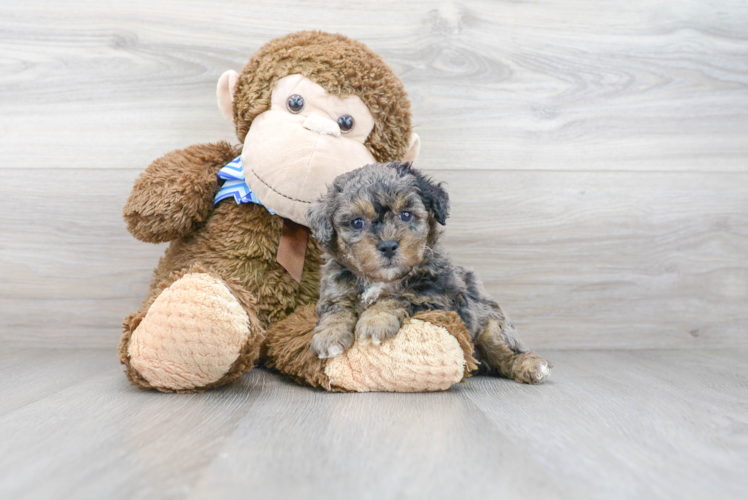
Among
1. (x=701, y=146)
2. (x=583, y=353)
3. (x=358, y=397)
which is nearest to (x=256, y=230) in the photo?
(x=358, y=397)

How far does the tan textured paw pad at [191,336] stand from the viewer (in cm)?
131

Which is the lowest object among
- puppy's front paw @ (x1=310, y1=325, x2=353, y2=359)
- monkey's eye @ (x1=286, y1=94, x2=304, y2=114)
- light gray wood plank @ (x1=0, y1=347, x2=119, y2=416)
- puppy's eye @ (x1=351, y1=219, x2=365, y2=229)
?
light gray wood plank @ (x1=0, y1=347, x2=119, y2=416)

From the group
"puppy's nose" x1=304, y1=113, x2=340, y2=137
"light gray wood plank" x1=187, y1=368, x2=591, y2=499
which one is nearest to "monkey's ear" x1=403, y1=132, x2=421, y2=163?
"puppy's nose" x1=304, y1=113, x2=340, y2=137

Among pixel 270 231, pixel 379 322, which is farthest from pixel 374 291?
pixel 270 231

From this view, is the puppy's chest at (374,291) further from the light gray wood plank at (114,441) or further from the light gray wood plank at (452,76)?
the light gray wood plank at (452,76)

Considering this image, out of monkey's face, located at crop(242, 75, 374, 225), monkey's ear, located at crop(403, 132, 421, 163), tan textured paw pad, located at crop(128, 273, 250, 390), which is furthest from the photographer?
monkey's ear, located at crop(403, 132, 421, 163)

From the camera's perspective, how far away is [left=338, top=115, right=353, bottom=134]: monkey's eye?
1.64m

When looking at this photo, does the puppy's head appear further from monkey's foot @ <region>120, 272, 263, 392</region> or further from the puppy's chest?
monkey's foot @ <region>120, 272, 263, 392</region>

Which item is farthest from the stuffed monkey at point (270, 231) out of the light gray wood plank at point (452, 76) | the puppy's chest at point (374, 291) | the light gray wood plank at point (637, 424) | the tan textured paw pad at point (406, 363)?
the light gray wood plank at point (452, 76)

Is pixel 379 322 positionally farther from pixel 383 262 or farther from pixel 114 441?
pixel 114 441

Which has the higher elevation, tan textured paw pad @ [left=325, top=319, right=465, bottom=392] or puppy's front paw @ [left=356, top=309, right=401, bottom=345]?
puppy's front paw @ [left=356, top=309, right=401, bottom=345]

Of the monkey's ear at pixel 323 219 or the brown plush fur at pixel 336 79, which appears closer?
the monkey's ear at pixel 323 219

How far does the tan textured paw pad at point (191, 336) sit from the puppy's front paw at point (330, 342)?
17cm

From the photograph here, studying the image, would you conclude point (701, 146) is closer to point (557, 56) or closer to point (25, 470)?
point (557, 56)
